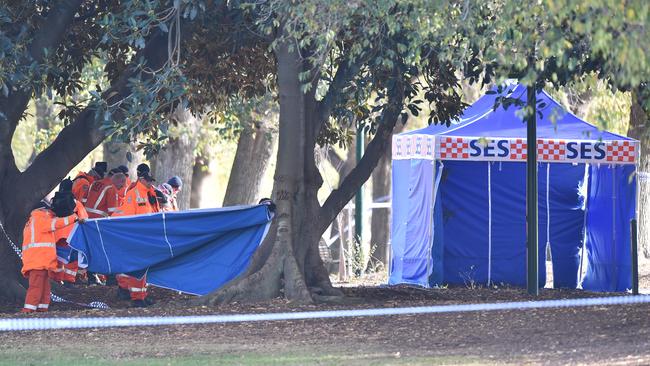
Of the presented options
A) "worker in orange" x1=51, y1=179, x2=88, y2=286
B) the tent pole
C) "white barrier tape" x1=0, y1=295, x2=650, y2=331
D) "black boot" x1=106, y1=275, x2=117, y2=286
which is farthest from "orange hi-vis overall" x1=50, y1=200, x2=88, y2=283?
the tent pole

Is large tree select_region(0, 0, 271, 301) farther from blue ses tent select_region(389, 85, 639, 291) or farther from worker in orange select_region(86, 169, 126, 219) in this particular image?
blue ses tent select_region(389, 85, 639, 291)

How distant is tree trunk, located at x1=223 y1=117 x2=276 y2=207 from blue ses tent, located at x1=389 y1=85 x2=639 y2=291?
5863 millimetres

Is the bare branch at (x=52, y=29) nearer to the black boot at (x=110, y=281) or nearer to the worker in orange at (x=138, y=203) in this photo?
the worker in orange at (x=138, y=203)

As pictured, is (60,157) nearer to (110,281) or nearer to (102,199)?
(102,199)

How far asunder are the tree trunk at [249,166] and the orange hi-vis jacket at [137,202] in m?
7.36

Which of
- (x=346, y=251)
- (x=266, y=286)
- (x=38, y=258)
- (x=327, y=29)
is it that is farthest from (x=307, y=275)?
(x=346, y=251)

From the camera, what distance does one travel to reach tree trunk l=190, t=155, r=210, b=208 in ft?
103

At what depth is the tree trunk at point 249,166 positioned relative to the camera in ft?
77.9

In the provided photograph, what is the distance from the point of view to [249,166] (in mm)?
24156

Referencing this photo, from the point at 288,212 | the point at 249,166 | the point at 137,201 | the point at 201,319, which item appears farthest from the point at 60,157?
the point at 249,166

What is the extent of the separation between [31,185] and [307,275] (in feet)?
12.8

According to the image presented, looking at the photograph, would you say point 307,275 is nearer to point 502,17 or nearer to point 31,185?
point 31,185

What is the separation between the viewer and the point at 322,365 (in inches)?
392

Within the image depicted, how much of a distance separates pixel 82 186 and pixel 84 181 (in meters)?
0.11
